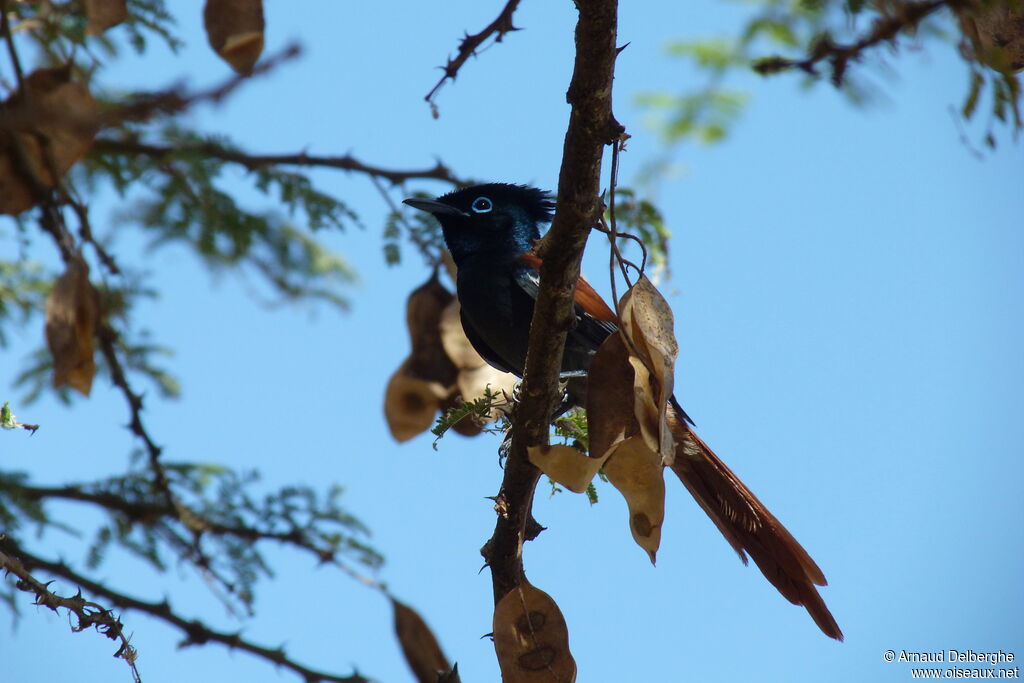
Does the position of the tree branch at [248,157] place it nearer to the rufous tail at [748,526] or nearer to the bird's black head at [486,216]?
the bird's black head at [486,216]

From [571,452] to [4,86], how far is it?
2798 mm

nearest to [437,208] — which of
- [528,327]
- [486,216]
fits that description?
[486,216]

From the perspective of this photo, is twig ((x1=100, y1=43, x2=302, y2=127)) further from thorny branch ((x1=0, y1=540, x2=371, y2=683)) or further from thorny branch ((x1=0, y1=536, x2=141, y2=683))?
thorny branch ((x1=0, y1=540, x2=371, y2=683))

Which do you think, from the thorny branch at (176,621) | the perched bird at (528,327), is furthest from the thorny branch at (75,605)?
the perched bird at (528,327)

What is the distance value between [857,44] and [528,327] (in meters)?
2.65

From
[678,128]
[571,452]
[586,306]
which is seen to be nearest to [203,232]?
[586,306]

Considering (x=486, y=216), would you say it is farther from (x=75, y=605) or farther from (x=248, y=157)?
(x=75, y=605)

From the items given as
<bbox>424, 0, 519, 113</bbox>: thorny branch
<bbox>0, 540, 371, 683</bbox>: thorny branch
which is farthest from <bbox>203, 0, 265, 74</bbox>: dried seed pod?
<bbox>0, 540, 371, 683</bbox>: thorny branch

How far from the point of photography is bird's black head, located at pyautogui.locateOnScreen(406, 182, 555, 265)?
506 centimetres

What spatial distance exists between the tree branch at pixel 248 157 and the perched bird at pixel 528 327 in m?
0.38

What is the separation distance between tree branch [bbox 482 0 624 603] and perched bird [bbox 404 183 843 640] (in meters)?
1.09

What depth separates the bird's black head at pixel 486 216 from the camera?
5.06 meters

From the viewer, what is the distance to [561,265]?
2652mm

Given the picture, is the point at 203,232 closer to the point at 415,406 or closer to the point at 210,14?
the point at 415,406
